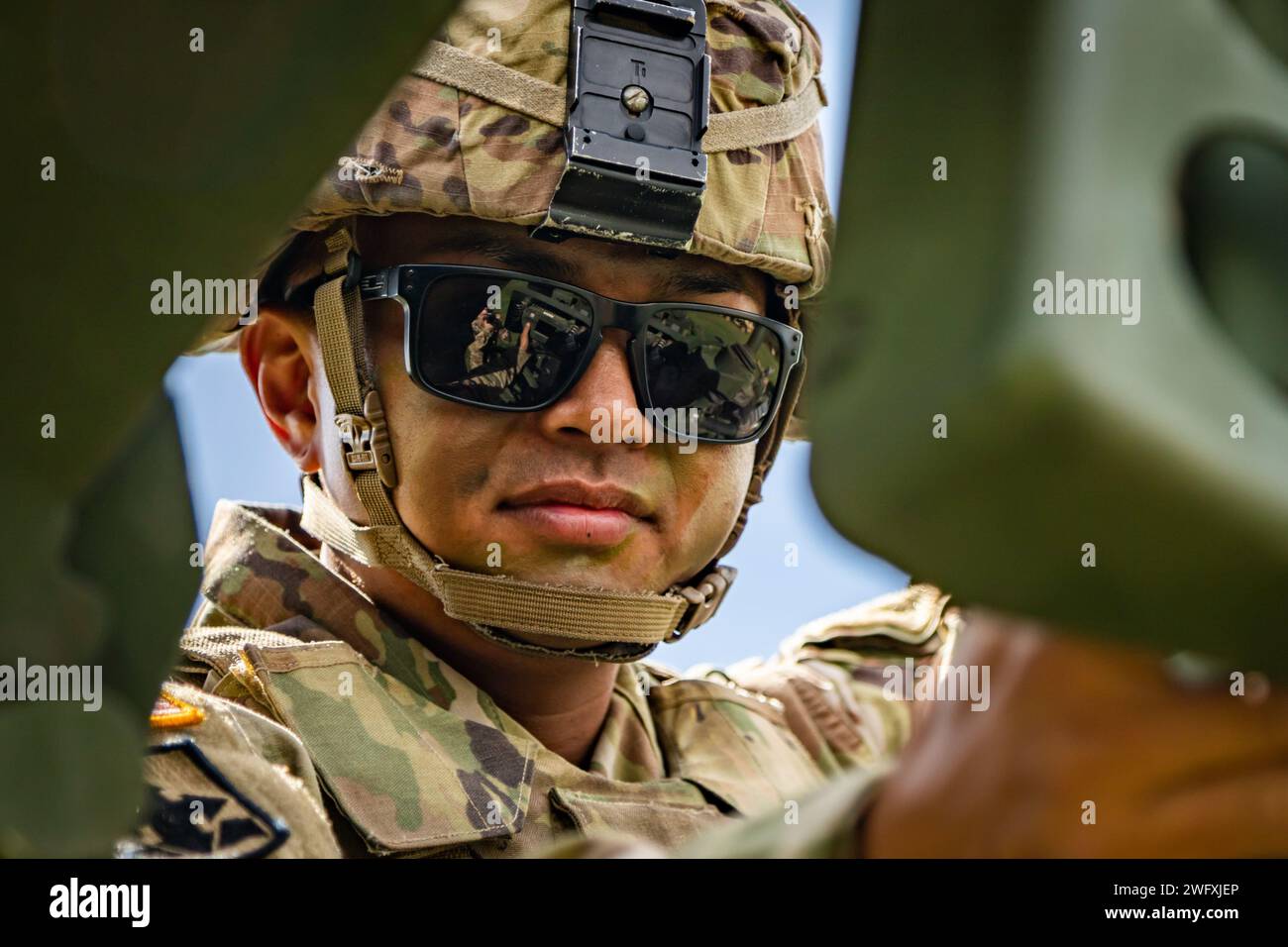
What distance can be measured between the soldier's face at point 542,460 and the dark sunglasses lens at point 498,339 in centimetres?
4

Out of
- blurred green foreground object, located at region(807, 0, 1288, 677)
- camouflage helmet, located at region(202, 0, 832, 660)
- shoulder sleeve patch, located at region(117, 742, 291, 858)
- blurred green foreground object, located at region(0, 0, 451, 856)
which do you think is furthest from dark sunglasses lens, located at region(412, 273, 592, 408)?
blurred green foreground object, located at region(807, 0, 1288, 677)

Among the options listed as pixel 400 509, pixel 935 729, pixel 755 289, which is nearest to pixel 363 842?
pixel 400 509

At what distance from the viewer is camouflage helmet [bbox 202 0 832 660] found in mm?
2295

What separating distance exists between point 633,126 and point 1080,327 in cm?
187

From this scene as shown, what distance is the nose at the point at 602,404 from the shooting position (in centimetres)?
226

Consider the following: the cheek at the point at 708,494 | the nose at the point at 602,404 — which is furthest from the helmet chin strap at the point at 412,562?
the nose at the point at 602,404

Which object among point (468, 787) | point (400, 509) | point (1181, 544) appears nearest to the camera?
point (1181, 544)

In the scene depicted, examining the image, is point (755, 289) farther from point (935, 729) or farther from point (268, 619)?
point (935, 729)

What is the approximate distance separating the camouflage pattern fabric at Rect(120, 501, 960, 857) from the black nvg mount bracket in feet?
2.38

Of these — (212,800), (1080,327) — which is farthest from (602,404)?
(1080,327)

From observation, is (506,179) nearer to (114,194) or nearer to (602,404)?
(602,404)

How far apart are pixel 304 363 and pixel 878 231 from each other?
2070 millimetres

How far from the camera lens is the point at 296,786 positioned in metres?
1.67

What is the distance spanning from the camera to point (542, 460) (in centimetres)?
227
